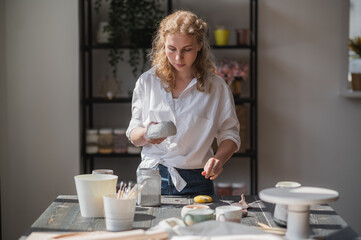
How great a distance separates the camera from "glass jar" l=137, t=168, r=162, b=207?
182cm

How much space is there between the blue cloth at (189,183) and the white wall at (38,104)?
165 cm

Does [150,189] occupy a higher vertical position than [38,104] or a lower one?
lower

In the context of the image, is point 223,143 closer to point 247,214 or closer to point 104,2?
point 247,214

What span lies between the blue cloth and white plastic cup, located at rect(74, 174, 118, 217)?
1.61 feet

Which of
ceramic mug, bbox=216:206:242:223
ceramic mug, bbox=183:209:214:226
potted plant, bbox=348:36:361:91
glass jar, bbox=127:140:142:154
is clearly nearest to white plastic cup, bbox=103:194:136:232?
ceramic mug, bbox=183:209:214:226

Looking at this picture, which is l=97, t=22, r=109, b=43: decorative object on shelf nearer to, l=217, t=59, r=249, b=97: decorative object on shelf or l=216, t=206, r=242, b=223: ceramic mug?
l=217, t=59, r=249, b=97: decorative object on shelf

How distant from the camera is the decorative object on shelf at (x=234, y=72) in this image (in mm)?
3623

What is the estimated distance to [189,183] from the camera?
7.05 ft

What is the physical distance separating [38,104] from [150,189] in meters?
2.10

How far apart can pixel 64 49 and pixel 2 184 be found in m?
1.10

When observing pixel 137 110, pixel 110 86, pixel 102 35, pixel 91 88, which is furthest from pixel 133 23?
pixel 137 110

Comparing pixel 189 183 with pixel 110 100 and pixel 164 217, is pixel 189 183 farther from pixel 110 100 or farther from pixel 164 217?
pixel 110 100

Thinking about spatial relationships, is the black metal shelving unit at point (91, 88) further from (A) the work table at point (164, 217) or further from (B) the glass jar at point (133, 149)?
(A) the work table at point (164, 217)

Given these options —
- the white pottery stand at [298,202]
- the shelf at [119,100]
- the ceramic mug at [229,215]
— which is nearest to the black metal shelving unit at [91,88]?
the shelf at [119,100]
